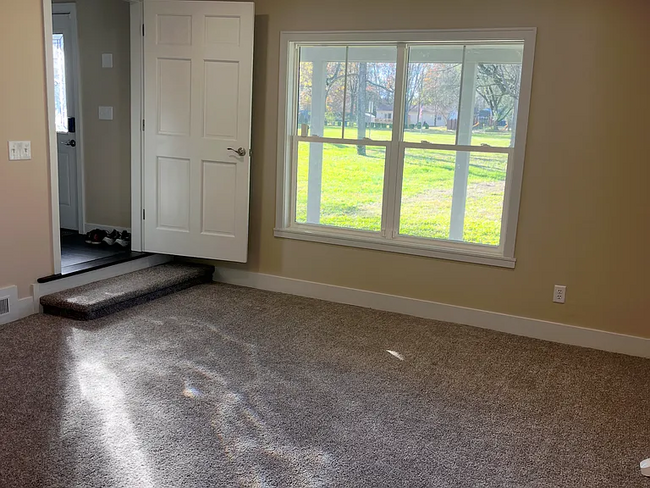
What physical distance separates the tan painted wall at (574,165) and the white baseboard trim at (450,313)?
60 mm

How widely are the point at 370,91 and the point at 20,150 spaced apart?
7.98 feet

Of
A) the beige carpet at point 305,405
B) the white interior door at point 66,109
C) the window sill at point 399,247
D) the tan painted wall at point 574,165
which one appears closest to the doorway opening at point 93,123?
the white interior door at point 66,109

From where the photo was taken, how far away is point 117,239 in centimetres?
521

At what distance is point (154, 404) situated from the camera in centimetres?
286

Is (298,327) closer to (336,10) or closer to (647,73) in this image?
(336,10)

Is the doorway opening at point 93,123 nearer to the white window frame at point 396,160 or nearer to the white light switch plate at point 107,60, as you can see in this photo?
the white light switch plate at point 107,60

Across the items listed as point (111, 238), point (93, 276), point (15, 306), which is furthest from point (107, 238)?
point (15, 306)

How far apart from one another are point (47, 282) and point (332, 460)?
2597mm

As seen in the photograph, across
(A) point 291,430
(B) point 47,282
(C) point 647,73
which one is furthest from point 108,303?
(C) point 647,73

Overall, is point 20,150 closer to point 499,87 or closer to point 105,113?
point 105,113

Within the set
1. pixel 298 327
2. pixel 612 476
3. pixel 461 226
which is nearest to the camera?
pixel 612 476

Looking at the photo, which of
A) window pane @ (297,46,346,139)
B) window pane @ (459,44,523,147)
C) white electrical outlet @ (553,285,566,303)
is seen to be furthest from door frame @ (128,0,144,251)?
white electrical outlet @ (553,285,566,303)

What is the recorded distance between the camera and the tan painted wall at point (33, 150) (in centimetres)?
Answer: 368

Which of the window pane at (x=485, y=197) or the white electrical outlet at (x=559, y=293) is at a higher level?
the window pane at (x=485, y=197)
